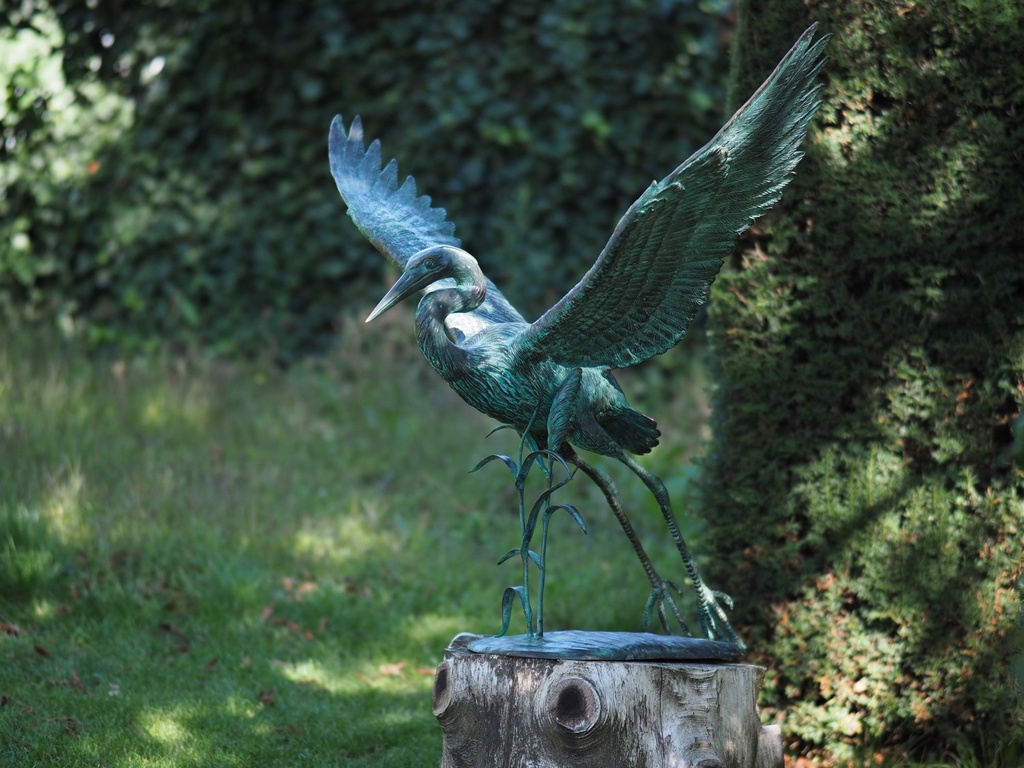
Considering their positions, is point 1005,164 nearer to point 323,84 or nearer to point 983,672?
point 983,672

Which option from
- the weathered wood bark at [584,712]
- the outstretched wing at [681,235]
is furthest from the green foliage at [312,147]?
the weathered wood bark at [584,712]

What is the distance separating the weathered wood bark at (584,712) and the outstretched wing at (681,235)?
3.08 ft

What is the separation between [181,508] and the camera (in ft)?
19.4

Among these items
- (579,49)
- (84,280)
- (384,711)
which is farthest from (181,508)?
(579,49)

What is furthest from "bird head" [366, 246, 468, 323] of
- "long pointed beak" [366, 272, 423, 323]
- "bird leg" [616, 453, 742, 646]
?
"bird leg" [616, 453, 742, 646]

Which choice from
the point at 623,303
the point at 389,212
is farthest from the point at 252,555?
the point at 623,303

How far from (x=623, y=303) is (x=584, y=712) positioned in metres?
1.20

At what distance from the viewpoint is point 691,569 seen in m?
3.55

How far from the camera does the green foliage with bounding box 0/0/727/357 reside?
327 inches

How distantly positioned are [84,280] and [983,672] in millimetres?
7114

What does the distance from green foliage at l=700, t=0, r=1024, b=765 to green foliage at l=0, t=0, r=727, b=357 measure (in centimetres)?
434

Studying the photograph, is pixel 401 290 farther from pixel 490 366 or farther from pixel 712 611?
pixel 712 611

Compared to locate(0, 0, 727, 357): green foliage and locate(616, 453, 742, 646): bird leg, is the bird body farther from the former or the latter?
locate(0, 0, 727, 357): green foliage

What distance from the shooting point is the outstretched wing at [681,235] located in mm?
2965
